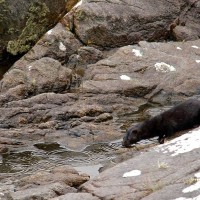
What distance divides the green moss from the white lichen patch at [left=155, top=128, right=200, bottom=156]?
16064mm

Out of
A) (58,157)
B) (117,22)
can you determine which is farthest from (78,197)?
(117,22)

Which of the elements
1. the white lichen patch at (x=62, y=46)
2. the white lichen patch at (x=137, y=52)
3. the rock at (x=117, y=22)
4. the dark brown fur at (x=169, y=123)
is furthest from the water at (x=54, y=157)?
the rock at (x=117, y=22)

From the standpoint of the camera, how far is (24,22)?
27578mm

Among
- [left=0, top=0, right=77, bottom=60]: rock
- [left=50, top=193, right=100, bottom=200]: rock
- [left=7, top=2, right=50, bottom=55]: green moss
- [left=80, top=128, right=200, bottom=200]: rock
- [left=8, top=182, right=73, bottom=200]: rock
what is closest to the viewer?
[left=80, top=128, right=200, bottom=200]: rock

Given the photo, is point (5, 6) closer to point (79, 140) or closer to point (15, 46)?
point (15, 46)

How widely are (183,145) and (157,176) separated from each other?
1454 millimetres

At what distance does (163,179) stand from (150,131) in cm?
587

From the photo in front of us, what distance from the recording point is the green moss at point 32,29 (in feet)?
88.6

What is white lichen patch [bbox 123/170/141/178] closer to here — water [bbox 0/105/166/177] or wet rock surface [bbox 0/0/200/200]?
wet rock surface [bbox 0/0/200/200]

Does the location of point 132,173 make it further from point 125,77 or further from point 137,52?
point 137,52

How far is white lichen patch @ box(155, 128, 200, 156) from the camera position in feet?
37.8

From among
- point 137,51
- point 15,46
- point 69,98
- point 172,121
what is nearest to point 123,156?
point 172,121

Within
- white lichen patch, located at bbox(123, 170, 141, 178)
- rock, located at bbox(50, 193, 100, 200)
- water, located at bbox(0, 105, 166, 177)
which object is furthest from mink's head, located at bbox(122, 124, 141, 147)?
rock, located at bbox(50, 193, 100, 200)

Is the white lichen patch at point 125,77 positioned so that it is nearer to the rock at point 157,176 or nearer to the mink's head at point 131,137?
the mink's head at point 131,137
